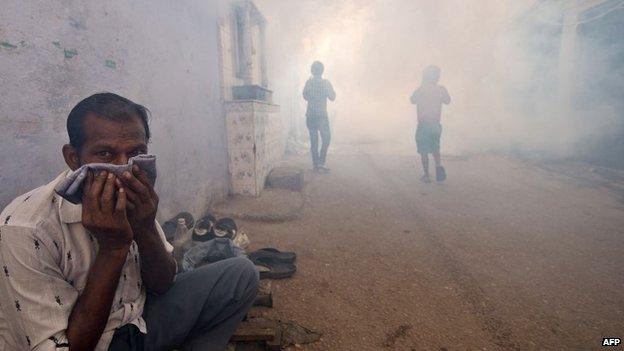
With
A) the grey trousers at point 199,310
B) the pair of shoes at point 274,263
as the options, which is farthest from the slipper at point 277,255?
the grey trousers at point 199,310

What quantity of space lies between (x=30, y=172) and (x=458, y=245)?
3.96m

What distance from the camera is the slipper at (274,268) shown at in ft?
10.2

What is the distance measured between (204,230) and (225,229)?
0.23 metres

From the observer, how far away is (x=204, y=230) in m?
3.76

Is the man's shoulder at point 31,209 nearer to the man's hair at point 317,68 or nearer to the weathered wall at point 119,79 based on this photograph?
the weathered wall at point 119,79

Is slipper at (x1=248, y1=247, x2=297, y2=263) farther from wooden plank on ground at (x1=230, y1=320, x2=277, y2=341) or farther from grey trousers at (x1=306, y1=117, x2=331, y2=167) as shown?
grey trousers at (x1=306, y1=117, x2=331, y2=167)

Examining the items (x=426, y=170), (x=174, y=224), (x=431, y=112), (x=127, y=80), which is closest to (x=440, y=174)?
(x=426, y=170)

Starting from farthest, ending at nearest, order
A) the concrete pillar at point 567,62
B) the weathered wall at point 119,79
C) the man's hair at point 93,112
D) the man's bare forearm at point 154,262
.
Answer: the concrete pillar at point 567,62 < the weathered wall at point 119,79 < the man's bare forearm at point 154,262 < the man's hair at point 93,112

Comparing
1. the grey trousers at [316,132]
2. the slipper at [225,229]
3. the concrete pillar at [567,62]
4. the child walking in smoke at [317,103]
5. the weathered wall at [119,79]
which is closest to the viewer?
the weathered wall at [119,79]

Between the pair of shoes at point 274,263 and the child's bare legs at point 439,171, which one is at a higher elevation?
the child's bare legs at point 439,171

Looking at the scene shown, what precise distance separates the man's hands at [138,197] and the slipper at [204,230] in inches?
88.5

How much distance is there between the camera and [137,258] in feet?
5.45

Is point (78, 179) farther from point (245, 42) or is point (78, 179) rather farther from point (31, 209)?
point (245, 42)

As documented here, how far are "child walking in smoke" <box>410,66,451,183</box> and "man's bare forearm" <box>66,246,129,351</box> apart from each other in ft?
21.9
